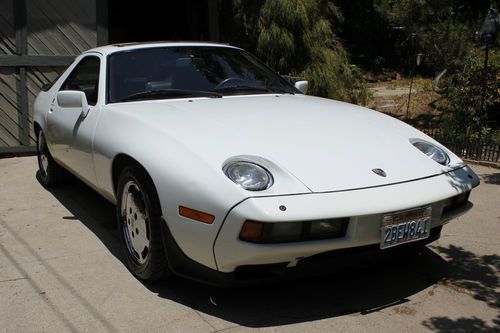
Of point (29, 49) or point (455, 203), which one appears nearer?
point (455, 203)

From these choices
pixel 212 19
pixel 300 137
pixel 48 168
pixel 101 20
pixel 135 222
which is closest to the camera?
pixel 300 137

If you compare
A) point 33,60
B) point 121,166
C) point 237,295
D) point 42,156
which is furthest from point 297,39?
point 237,295

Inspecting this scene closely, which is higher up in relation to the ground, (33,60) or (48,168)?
(33,60)

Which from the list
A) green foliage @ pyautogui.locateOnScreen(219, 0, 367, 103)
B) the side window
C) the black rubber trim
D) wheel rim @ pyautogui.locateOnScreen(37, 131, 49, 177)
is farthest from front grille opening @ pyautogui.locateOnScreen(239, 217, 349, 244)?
green foliage @ pyautogui.locateOnScreen(219, 0, 367, 103)

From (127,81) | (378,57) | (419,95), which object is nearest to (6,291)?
(127,81)

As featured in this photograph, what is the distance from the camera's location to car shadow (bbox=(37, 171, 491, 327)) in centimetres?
310

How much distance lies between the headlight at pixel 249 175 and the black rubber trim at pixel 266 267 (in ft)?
1.31

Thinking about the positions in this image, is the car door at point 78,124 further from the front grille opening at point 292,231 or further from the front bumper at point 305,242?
the front grille opening at point 292,231

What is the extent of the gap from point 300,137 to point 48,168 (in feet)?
10.4

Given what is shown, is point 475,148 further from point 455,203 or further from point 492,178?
point 455,203

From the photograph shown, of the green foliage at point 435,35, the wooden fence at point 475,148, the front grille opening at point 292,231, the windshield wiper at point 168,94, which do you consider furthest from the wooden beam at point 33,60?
the green foliage at point 435,35

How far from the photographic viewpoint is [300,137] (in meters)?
3.30

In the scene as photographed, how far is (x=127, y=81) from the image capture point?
13.6ft

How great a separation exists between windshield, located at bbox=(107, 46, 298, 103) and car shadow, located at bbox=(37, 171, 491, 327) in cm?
117
